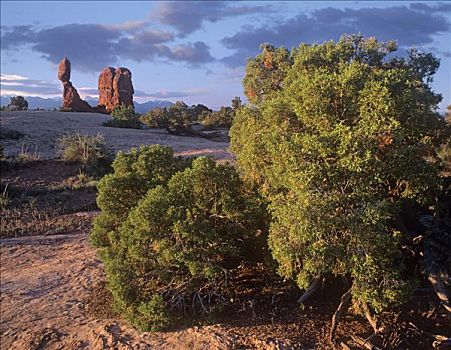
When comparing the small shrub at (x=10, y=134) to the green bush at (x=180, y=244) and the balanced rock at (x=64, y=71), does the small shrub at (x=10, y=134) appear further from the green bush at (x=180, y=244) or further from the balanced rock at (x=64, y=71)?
the balanced rock at (x=64, y=71)

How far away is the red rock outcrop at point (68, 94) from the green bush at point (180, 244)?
49538 millimetres

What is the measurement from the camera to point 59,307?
321 inches

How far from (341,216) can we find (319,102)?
5.69 feet

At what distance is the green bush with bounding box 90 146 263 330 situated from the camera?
22.0ft

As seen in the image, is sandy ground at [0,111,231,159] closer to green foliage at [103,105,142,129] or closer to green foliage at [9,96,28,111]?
green foliage at [103,105,142,129]

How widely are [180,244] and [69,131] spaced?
24831 mm

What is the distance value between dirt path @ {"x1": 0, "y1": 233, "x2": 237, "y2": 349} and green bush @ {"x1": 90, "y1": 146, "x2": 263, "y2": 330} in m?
0.34

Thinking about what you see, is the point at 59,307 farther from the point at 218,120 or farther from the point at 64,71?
the point at 64,71

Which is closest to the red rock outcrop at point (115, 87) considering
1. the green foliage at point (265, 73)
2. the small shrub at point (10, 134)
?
the small shrub at point (10, 134)

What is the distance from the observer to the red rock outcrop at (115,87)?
58438 millimetres

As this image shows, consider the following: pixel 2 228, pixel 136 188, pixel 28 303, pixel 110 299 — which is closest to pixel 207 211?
pixel 136 188

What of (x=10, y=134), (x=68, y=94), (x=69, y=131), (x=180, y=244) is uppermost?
(x=68, y=94)

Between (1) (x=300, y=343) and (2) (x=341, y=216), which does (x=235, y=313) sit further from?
(2) (x=341, y=216)

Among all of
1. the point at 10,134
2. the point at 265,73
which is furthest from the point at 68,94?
the point at 265,73
